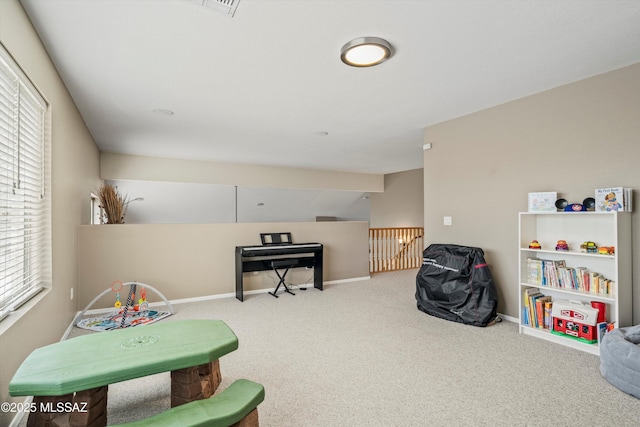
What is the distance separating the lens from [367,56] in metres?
2.39

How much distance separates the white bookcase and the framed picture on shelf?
78mm

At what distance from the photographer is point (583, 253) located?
2.77 metres

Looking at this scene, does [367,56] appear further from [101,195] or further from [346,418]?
[101,195]

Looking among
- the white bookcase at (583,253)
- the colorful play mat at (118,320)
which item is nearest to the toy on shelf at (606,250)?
the white bookcase at (583,253)

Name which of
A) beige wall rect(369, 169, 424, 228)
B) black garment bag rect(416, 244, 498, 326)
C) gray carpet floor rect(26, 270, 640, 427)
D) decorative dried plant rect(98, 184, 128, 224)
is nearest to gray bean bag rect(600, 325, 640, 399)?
gray carpet floor rect(26, 270, 640, 427)

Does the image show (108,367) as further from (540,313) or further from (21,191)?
(540,313)

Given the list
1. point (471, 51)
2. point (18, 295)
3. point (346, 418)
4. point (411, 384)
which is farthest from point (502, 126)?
point (18, 295)

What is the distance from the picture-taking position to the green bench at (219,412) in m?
1.39

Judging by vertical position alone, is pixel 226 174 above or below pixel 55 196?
above

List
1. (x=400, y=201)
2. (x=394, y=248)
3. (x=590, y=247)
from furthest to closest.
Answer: (x=400, y=201)
(x=394, y=248)
(x=590, y=247)

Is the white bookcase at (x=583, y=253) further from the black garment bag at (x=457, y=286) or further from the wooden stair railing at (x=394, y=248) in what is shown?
the wooden stair railing at (x=394, y=248)

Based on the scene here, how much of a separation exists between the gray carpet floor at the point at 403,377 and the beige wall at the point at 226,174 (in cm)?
342

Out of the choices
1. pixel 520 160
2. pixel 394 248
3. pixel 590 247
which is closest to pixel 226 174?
pixel 394 248

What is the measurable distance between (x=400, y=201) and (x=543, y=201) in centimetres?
620
